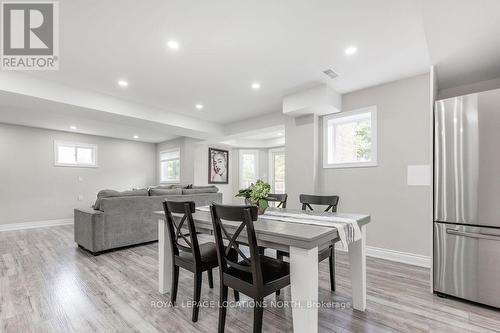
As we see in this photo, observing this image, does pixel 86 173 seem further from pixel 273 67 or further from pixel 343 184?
pixel 343 184

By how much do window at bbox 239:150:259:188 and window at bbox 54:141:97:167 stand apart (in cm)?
456

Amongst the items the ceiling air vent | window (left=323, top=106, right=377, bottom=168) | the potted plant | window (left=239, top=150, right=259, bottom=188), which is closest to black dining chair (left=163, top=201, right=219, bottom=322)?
the potted plant

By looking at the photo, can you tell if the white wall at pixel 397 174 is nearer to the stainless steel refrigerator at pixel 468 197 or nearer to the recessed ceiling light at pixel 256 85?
the stainless steel refrigerator at pixel 468 197

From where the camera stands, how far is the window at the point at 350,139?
364 centimetres

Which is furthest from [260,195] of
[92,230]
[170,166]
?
[170,166]

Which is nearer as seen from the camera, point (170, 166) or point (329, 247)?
point (329, 247)

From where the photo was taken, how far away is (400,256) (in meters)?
3.29

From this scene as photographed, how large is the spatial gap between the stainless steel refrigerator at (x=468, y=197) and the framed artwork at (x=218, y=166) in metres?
6.08

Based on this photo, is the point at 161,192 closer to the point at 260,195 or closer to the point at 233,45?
the point at 260,195

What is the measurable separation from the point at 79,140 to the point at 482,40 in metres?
8.45

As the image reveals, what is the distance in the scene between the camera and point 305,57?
111 inches

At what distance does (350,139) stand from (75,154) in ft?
24.0

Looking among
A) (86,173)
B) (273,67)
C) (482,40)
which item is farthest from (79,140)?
(482,40)

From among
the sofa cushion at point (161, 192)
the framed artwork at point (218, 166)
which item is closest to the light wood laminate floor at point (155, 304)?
the sofa cushion at point (161, 192)
